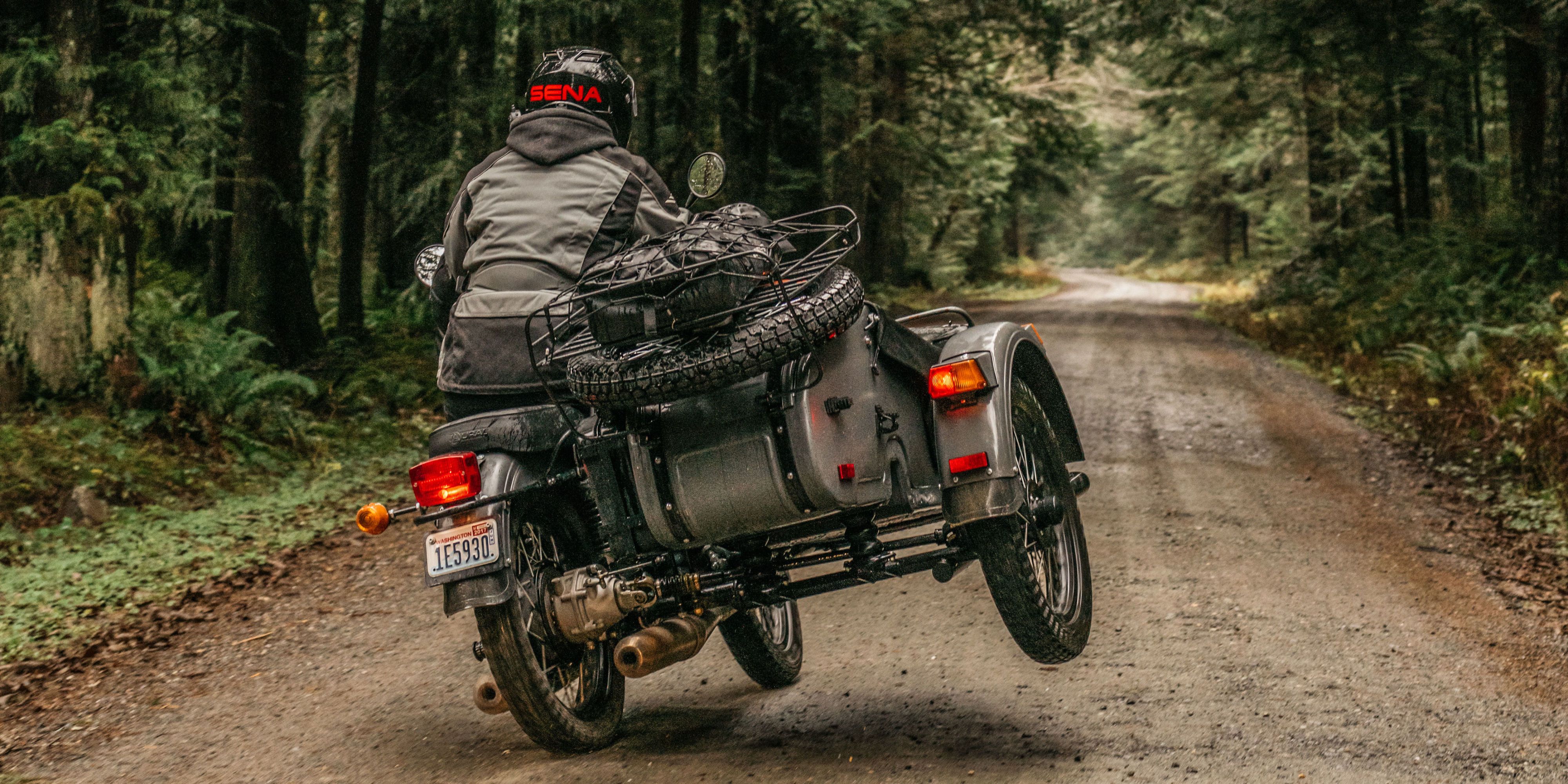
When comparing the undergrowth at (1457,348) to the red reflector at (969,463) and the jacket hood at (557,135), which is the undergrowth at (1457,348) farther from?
the jacket hood at (557,135)

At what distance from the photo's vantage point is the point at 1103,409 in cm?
1276

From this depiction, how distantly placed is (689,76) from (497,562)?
11823mm

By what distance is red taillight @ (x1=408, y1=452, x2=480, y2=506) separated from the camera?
4086 millimetres

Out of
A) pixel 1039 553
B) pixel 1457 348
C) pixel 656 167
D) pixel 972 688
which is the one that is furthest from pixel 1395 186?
pixel 1039 553

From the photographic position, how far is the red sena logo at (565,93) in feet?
14.8

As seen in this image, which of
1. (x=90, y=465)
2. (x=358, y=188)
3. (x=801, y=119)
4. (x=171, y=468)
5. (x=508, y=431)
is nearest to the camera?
(x=508, y=431)

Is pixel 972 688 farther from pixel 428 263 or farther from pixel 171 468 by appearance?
pixel 171 468

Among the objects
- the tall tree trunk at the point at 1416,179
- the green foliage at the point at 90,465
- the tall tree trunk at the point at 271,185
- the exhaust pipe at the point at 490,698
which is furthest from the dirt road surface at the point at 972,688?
the tall tree trunk at the point at 1416,179

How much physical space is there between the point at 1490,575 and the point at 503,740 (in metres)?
5.80

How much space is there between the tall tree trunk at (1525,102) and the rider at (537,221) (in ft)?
44.6

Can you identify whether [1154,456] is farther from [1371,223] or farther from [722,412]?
[1371,223]

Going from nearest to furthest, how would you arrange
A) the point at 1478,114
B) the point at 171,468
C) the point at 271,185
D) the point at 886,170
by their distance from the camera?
the point at 171,468 < the point at 271,185 < the point at 1478,114 < the point at 886,170

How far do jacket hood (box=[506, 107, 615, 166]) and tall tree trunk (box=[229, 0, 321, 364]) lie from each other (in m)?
8.63

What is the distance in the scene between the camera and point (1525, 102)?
15953 mm
